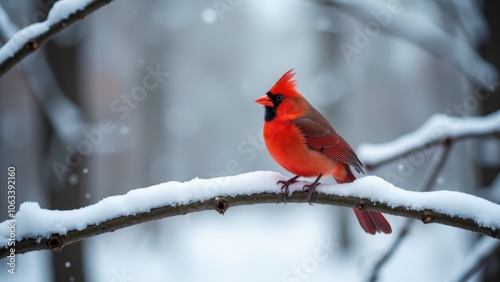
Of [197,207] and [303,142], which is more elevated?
[303,142]

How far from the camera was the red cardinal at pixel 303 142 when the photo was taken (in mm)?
1909

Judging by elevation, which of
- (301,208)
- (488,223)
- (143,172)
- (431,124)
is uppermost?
(143,172)

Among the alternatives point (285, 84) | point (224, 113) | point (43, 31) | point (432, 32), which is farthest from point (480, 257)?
point (224, 113)

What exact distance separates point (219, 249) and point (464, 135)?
445cm

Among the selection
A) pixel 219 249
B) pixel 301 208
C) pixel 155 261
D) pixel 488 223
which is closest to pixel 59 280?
pixel 488 223

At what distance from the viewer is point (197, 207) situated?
1.28 meters

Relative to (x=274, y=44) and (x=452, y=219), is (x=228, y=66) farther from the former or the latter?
(x=452, y=219)

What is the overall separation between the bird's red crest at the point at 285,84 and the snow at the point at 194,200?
2.33 ft

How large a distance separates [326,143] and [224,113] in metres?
6.28

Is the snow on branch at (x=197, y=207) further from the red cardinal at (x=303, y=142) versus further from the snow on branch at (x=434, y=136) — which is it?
the snow on branch at (x=434, y=136)

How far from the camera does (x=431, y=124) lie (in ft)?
7.06

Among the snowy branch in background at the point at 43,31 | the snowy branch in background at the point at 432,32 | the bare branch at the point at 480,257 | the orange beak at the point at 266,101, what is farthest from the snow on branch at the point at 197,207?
the snowy branch in background at the point at 432,32

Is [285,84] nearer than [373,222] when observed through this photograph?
No

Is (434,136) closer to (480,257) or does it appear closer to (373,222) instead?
(373,222)
